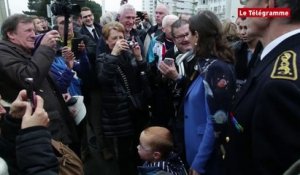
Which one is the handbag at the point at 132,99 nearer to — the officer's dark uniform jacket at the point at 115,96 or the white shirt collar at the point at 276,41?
the officer's dark uniform jacket at the point at 115,96

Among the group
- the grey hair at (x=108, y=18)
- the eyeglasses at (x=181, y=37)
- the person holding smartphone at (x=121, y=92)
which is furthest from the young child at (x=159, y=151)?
the grey hair at (x=108, y=18)

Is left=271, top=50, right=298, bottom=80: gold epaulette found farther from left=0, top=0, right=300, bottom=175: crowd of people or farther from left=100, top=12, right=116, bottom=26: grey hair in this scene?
left=100, top=12, right=116, bottom=26: grey hair

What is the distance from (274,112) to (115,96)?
99.2 inches

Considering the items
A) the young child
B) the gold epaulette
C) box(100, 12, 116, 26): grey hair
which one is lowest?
the young child

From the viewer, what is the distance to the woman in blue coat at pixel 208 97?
7.70 feet

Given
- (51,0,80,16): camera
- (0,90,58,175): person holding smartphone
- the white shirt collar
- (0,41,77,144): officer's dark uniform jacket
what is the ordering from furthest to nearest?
(51,0,80,16): camera
(0,41,77,144): officer's dark uniform jacket
(0,90,58,175): person holding smartphone
the white shirt collar

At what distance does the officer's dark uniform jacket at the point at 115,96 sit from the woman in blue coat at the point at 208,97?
1113 millimetres

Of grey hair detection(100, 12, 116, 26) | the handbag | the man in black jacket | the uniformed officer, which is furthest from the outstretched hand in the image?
grey hair detection(100, 12, 116, 26)

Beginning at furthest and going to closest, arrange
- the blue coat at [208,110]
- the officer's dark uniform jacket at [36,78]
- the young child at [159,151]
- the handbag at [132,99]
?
the handbag at [132,99] → the officer's dark uniform jacket at [36,78] → the young child at [159,151] → the blue coat at [208,110]

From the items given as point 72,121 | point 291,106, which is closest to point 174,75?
point 72,121

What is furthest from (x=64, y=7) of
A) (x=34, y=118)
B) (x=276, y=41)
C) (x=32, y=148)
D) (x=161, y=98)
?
(x=276, y=41)

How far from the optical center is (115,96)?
12.0 feet

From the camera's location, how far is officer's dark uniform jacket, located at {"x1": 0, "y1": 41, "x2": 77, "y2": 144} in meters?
2.81

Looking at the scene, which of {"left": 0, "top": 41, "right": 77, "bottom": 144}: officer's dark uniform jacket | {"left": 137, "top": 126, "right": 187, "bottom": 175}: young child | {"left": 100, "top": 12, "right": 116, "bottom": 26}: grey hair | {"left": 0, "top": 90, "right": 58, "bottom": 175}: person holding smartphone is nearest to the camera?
{"left": 0, "top": 90, "right": 58, "bottom": 175}: person holding smartphone
